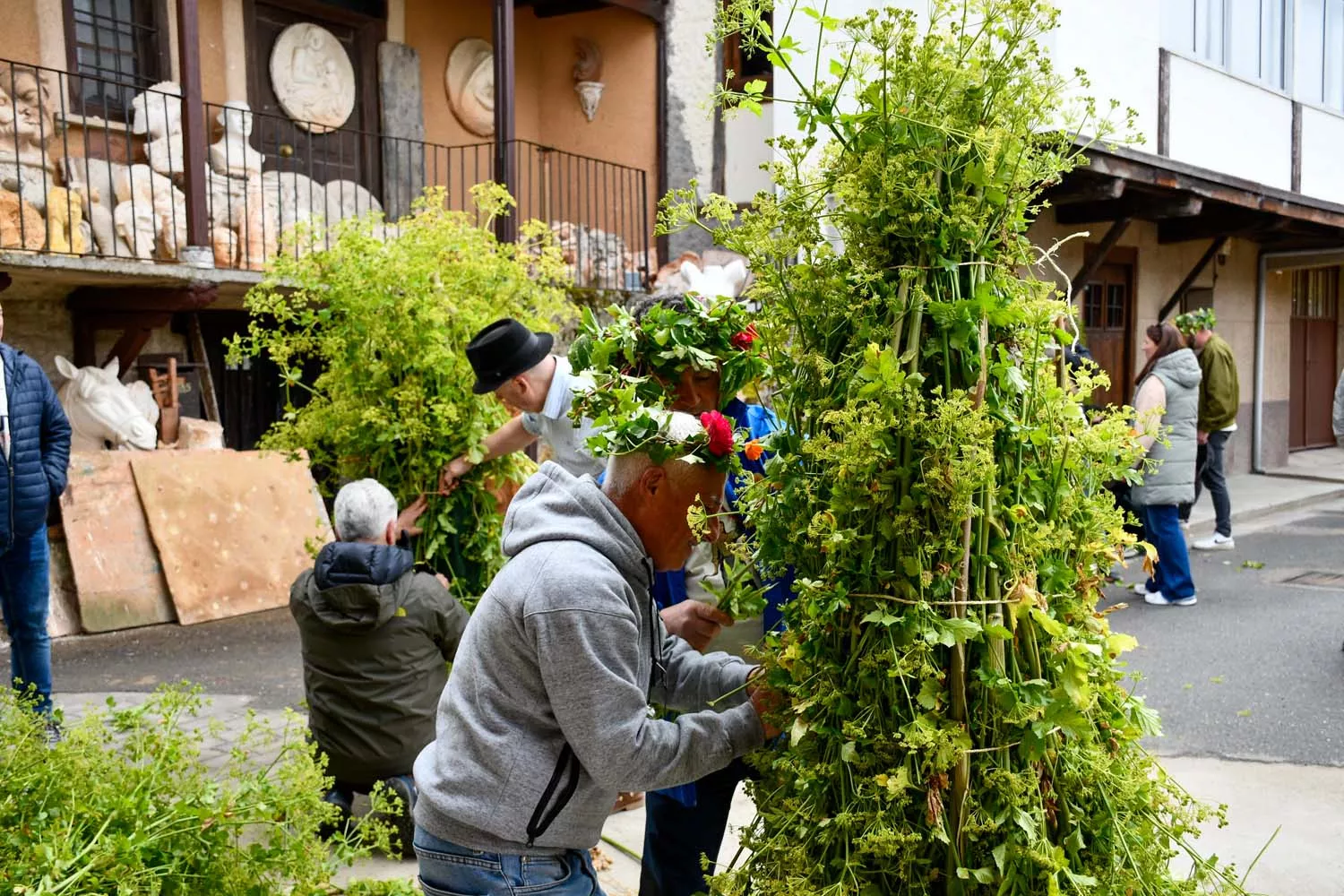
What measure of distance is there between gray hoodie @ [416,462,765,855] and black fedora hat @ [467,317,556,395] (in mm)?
1754

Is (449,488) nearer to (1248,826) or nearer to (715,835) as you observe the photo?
(715,835)

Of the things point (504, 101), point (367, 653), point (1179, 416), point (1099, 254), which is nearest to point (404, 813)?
point (367, 653)

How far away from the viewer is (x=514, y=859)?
6.43 ft

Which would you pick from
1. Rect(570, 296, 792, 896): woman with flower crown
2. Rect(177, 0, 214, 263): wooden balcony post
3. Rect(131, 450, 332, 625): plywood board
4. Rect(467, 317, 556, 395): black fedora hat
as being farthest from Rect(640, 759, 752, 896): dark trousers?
Rect(177, 0, 214, 263): wooden balcony post

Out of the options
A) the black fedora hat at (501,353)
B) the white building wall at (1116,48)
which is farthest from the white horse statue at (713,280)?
the white building wall at (1116,48)

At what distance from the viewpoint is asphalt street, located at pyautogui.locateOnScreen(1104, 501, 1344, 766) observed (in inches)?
198

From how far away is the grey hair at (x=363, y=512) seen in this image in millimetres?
3701

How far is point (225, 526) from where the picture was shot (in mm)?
7766

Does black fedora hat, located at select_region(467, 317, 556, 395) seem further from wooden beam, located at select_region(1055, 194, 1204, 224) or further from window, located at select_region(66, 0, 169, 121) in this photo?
wooden beam, located at select_region(1055, 194, 1204, 224)

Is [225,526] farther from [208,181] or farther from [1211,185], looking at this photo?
[1211,185]

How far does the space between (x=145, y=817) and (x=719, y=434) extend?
4.99 ft

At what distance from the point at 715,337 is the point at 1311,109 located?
581 inches

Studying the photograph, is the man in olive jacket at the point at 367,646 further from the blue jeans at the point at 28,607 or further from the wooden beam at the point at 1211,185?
the wooden beam at the point at 1211,185

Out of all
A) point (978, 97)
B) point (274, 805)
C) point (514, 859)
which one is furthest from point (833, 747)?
point (274, 805)
